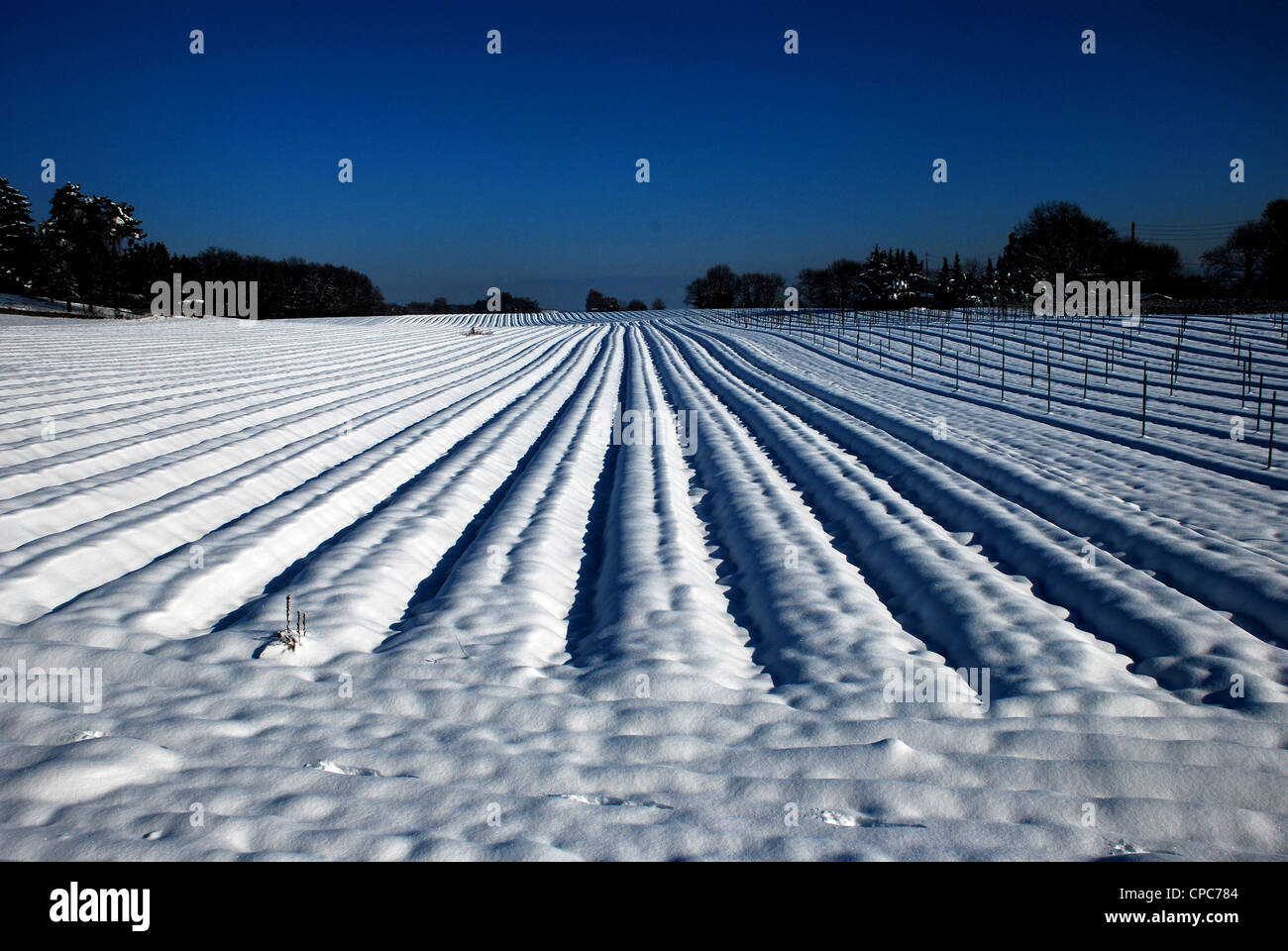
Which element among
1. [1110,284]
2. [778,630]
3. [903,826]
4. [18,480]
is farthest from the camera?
[1110,284]

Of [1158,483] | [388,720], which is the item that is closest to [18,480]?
[388,720]

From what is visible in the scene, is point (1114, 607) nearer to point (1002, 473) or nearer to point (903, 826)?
point (903, 826)

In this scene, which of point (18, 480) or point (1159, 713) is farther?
point (18, 480)

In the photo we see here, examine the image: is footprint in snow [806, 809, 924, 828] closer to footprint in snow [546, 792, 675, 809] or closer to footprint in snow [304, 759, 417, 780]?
footprint in snow [546, 792, 675, 809]

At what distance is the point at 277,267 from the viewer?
91312 millimetres

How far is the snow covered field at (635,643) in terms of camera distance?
3.02m

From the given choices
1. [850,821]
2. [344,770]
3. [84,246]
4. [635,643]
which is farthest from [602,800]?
[84,246]

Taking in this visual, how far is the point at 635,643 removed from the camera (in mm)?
4797

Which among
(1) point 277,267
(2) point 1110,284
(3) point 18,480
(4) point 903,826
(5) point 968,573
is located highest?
(1) point 277,267

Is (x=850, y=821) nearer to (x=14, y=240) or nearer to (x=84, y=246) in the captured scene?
(x=84, y=246)

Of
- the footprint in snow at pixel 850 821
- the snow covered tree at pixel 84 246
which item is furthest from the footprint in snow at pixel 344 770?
the snow covered tree at pixel 84 246

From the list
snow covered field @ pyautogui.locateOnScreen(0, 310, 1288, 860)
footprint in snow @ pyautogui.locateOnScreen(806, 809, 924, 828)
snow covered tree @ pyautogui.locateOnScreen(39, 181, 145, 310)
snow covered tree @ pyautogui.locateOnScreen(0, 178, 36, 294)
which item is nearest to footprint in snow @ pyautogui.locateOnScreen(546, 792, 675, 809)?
snow covered field @ pyautogui.locateOnScreen(0, 310, 1288, 860)

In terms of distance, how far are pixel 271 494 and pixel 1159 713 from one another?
25.1 ft

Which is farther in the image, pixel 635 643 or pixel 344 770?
pixel 635 643
